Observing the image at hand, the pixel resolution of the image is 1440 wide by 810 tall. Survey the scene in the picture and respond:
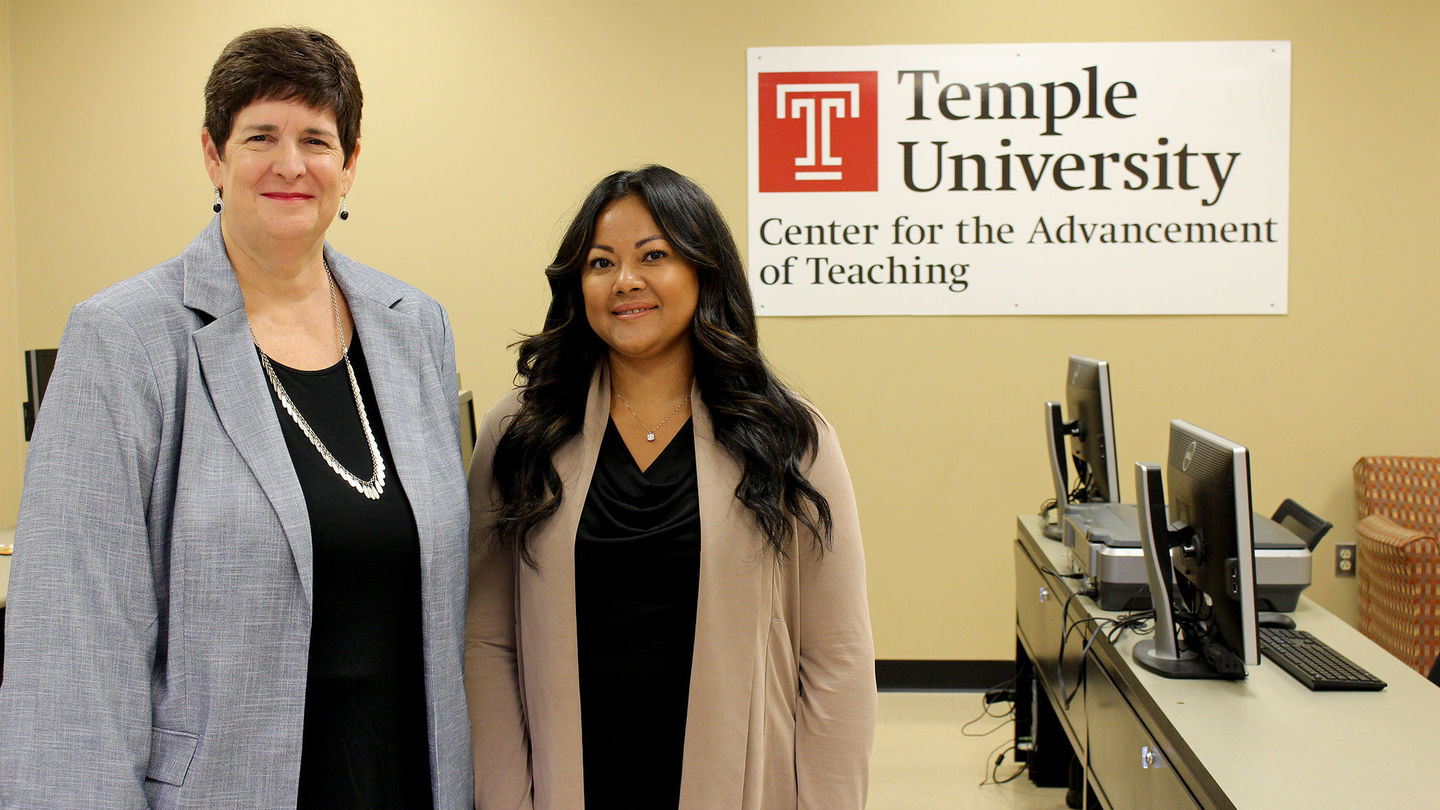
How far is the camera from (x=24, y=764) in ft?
3.45

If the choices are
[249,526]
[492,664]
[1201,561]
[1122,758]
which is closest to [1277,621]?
[1201,561]

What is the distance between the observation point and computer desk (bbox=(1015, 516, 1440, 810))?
1.61 m

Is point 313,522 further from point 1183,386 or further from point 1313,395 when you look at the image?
point 1313,395

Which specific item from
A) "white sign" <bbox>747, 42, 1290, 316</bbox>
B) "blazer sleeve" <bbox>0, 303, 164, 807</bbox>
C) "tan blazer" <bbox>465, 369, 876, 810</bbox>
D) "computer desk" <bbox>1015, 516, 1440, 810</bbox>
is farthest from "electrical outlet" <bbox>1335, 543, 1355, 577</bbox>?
"blazer sleeve" <bbox>0, 303, 164, 807</bbox>

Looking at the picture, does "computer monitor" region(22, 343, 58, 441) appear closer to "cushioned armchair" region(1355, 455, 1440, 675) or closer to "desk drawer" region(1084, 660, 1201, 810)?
"desk drawer" region(1084, 660, 1201, 810)

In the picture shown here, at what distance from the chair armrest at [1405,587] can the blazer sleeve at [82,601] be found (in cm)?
379

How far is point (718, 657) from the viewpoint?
1382mm

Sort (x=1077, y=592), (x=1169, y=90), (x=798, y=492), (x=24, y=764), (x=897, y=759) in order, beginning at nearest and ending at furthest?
1. (x=24, y=764)
2. (x=798, y=492)
3. (x=1077, y=592)
4. (x=897, y=759)
5. (x=1169, y=90)

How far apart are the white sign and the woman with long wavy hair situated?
8.47 feet

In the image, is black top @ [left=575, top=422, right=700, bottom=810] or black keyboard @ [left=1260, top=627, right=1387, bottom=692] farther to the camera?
black keyboard @ [left=1260, top=627, right=1387, bottom=692]

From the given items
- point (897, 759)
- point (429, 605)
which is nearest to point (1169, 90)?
point (897, 759)

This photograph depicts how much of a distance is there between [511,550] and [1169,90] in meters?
3.47

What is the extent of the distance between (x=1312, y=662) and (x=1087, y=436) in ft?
3.76

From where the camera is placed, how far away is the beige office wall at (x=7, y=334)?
13.2 feet
